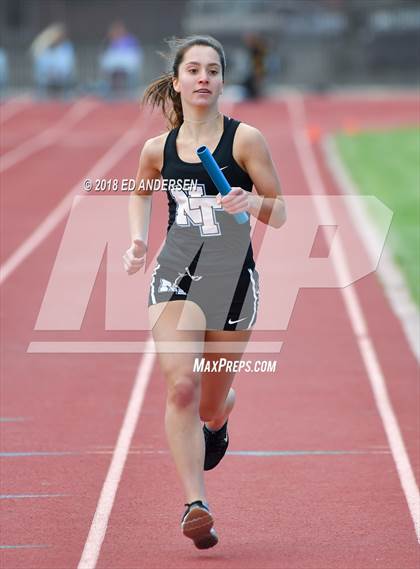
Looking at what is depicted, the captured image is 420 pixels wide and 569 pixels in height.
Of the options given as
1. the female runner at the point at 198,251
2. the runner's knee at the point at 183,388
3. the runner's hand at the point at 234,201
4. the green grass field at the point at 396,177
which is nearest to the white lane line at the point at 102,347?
the green grass field at the point at 396,177

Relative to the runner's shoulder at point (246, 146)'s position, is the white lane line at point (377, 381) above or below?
below

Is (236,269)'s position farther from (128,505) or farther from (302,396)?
(302,396)

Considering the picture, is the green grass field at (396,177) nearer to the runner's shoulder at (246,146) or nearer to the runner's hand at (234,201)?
the runner's shoulder at (246,146)

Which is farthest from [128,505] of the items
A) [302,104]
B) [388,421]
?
[302,104]

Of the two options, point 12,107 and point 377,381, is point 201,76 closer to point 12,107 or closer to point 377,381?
point 377,381

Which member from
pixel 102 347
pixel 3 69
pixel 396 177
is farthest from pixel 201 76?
pixel 3 69

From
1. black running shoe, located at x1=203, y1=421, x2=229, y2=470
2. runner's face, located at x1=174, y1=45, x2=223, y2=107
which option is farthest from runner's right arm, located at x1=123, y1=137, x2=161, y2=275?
Result: black running shoe, located at x1=203, y1=421, x2=229, y2=470

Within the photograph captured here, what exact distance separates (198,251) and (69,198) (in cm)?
1436

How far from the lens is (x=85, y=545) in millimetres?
6496

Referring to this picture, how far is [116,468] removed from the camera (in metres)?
7.88

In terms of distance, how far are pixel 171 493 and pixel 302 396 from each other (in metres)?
2.45

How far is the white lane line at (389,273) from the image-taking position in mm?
12031

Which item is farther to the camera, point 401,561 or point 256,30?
point 256,30

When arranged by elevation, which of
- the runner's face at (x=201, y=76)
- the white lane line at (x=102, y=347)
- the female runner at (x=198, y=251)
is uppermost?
the runner's face at (x=201, y=76)
